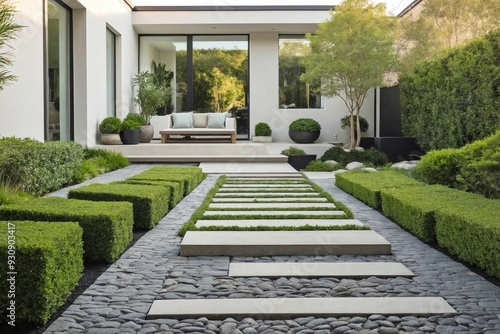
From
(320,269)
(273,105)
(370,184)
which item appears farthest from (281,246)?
(273,105)

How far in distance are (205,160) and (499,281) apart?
1078 centimetres

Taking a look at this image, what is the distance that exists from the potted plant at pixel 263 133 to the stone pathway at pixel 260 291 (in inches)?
548

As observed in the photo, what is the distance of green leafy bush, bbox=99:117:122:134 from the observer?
49.2 feet

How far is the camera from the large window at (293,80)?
66.6 feet

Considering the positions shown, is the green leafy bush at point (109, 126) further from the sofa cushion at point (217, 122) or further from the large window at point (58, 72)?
the sofa cushion at point (217, 122)

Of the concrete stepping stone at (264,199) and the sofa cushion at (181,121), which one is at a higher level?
the sofa cushion at (181,121)

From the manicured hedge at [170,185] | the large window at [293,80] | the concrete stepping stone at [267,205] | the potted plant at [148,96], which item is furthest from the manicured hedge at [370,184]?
the large window at [293,80]

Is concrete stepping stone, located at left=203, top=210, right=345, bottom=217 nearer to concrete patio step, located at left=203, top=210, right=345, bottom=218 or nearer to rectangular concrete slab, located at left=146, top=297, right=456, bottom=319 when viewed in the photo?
concrete patio step, located at left=203, top=210, right=345, bottom=218

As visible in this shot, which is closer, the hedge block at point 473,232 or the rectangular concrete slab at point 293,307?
the rectangular concrete slab at point 293,307

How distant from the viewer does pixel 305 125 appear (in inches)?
738

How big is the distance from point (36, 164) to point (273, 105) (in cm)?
1288

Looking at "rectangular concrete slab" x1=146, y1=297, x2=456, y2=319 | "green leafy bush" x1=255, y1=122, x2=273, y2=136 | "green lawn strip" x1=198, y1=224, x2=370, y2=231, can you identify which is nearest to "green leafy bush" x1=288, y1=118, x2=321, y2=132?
"green leafy bush" x1=255, y1=122, x2=273, y2=136

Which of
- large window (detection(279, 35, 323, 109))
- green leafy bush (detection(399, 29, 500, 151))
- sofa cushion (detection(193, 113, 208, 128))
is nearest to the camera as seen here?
green leafy bush (detection(399, 29, 500, 151))

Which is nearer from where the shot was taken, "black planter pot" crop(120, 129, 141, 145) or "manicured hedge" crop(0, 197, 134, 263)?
"manicured hedge" crop(0, 197, 134, 263)
